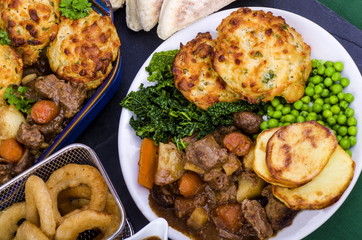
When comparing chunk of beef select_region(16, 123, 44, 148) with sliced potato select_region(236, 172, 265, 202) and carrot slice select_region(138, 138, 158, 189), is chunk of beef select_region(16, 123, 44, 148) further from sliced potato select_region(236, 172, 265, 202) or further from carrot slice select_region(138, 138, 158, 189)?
sliced potato select_region(236, 172, 265, 202)

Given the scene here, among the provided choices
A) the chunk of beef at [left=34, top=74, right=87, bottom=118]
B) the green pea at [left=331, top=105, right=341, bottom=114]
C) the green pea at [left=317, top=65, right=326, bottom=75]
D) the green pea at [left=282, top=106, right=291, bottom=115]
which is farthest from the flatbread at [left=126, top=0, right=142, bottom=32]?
the green pea at [left=331, top=105, right=341, bottom=114]

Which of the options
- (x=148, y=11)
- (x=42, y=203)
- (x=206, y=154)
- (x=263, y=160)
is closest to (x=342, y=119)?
(x=263, y=160)

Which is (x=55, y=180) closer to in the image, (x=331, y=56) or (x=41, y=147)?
(x=41, y=147)

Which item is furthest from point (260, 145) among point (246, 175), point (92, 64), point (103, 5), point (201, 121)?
point (103, 5)

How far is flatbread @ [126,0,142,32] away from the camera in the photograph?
4727 mm

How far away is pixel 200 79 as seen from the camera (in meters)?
3.84

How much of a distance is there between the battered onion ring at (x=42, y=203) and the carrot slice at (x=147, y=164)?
34.4 inches

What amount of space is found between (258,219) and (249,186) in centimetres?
30

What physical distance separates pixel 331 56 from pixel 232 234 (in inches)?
68.8

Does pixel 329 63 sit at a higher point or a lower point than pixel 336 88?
higher

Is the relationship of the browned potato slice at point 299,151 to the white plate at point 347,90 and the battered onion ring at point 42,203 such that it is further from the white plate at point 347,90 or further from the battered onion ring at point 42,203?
the battered onion ring at point 42,203

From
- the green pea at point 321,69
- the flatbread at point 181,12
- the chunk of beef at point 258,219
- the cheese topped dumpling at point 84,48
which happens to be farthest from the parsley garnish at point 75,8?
the chunk of beef at point 258,219

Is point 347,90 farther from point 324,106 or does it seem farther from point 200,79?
point 200,79

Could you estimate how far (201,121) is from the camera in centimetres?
409
